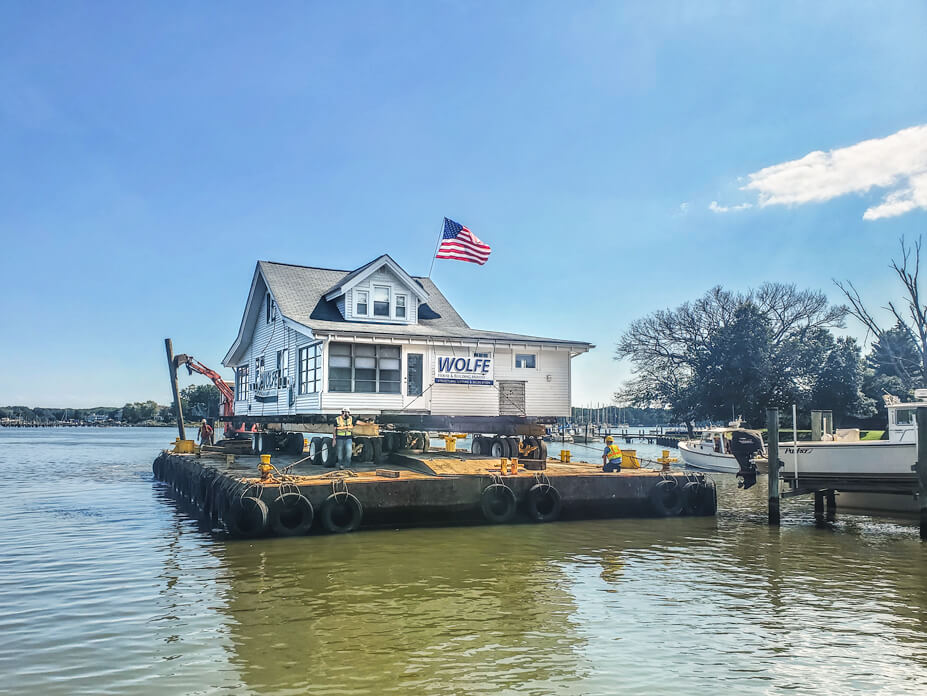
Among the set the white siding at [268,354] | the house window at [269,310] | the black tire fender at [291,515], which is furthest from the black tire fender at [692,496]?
the house window at [269,310]

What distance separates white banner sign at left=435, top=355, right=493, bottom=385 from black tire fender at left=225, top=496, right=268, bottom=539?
9987 mm

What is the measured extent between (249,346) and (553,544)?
894 inches

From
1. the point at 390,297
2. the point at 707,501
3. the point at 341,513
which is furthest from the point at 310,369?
the point at 707,501

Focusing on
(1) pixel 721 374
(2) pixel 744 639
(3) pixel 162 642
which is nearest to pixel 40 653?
(3) pixel 162 642

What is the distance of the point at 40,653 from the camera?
32.4 feet

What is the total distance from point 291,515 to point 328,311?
40.3 feet

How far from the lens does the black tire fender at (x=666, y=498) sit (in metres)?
22.1

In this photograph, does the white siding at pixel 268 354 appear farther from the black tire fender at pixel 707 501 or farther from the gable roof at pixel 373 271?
the black tire fender at pixel 707 501

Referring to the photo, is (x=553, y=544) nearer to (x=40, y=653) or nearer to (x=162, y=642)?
(x=162, y=642)

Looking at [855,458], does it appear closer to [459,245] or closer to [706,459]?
[459,245]

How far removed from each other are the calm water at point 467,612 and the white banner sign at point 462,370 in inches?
301

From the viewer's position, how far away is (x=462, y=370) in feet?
88.2

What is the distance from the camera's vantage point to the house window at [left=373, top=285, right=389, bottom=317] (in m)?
28.8

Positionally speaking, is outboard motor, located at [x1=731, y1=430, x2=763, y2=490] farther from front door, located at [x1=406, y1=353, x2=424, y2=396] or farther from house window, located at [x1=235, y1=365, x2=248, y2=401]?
house window, located at [x1=235, y1=365, x2=248, y2=401]
